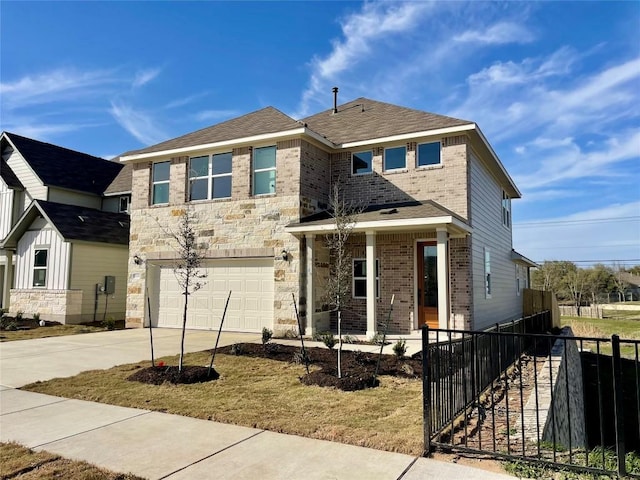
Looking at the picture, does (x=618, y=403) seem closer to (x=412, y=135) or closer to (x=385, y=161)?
(x=412, y=135)

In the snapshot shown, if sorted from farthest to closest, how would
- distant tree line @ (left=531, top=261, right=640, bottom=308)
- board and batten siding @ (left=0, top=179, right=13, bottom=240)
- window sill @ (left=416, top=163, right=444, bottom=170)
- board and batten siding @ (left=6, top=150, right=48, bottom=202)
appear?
1. distant tree line @ (left=531, top=261, right=640, bottom=308)
2. board and batten siding @ (left=0, top=179, right=13, bottom=240)
3. board and batten siding @ (left=6, top=150, right=48, bottom=202)
4. window sill @ (left=416, top=163, right=444, bottom=170)

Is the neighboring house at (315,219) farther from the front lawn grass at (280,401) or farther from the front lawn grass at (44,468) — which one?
the front lawn grass at (44,468)

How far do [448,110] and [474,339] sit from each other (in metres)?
11.2

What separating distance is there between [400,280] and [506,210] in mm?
9353

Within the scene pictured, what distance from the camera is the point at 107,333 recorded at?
552 inches

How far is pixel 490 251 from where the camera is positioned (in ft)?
51.1

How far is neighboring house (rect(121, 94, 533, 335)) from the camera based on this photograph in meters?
12.4

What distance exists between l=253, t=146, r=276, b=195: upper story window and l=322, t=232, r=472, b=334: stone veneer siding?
2303 millimetres

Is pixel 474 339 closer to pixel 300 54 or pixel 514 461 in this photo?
pixel 514 461

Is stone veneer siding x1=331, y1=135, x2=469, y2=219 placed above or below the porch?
above

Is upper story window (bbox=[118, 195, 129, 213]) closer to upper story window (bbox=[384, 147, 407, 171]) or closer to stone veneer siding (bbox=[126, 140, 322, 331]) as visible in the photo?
stone veneer siding (bbox=[126, 140, 322, 331])

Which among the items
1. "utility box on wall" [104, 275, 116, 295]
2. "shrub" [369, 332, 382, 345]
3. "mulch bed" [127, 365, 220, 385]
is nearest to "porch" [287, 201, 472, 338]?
"shrub" [369, 332, 382, 345]

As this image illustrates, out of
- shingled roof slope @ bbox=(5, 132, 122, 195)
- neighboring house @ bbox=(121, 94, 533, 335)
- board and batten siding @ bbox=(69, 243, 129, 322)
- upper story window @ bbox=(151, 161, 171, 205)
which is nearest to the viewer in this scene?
neighboring house @ bbox=(121, 94, 533, 335)

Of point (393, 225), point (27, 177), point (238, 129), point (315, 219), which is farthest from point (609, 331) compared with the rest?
point (27, 177)
